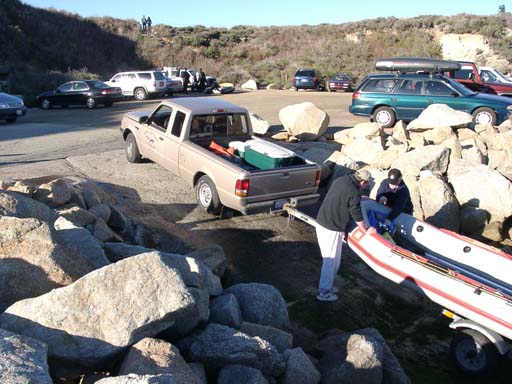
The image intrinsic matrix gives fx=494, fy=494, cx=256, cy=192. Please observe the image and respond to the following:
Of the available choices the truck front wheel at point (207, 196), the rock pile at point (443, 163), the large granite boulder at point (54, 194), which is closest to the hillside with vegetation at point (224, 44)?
the rock pile at point (443, 163)

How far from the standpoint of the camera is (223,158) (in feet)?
28.2

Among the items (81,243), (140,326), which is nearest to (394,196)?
(81,243)

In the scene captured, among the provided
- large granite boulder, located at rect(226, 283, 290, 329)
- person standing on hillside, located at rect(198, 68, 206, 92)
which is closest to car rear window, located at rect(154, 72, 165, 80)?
person standing on hillside, located at rect(198, 68, 206, 92)

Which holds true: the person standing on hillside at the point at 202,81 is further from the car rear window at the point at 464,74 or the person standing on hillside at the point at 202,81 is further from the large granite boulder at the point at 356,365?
the large granite boulder at the point at 356,365

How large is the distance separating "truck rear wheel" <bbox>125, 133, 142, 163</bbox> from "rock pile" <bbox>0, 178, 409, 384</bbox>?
5.67 meters

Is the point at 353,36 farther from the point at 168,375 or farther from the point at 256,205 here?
the point at 168,375

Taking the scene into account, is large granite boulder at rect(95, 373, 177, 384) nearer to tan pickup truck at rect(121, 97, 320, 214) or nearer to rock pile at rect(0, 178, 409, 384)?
rock pile at rect(0, 178, 409, 384)

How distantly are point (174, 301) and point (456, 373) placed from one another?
373 cm

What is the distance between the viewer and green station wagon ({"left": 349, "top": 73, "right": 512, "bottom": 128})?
1577 cm

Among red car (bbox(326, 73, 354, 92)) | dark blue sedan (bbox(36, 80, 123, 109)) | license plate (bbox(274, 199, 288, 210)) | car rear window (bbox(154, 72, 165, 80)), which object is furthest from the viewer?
red car (bbox(326, 73, 354, 92))

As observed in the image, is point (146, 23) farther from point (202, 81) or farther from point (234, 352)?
point (234, 352)

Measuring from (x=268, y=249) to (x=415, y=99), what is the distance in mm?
10272

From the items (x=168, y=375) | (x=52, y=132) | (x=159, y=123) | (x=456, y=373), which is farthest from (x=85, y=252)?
(x=52, y=132)

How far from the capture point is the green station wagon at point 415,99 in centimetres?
1577
